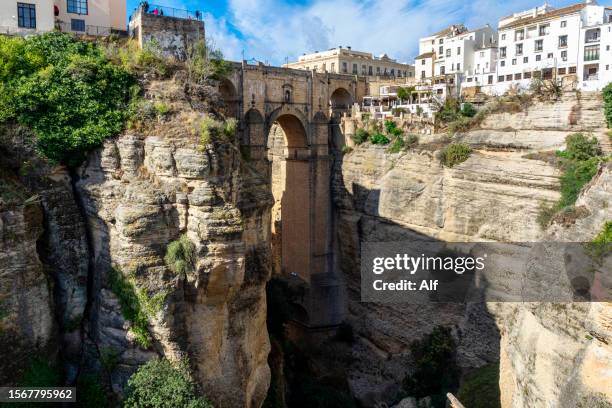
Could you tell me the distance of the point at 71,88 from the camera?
1309 cm

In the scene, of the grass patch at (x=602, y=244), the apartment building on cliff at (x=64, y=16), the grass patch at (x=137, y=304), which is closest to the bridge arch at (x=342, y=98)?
the apartment building on cliff at (x=64, y=16)

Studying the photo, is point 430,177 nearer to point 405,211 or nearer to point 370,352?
point 405,211

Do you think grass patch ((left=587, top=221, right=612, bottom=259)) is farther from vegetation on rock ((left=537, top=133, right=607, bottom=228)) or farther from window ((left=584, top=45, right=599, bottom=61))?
window ((left=584, top=45, right=599, bottom=61))

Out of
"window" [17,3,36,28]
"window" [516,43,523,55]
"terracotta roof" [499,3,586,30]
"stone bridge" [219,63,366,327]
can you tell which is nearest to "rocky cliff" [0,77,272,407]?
"window" [17,3,36,28]

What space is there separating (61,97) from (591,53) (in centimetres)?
3024

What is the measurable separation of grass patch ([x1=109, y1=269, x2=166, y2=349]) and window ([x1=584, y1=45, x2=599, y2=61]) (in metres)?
30.2

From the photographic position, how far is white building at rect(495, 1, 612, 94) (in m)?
31.7

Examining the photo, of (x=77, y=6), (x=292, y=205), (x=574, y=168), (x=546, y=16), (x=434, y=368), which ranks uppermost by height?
(x=546, y=16)

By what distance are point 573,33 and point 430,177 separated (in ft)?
52.2

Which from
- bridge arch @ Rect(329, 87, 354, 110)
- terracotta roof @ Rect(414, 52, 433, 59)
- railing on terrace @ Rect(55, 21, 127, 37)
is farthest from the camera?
terracotta roof @ Rect(414, 52, 433, 59)

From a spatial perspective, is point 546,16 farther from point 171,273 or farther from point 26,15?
point 171,273

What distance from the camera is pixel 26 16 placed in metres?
17.6

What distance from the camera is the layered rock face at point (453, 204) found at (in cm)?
2186

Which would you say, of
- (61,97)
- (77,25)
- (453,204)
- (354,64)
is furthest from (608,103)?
(354,64)
